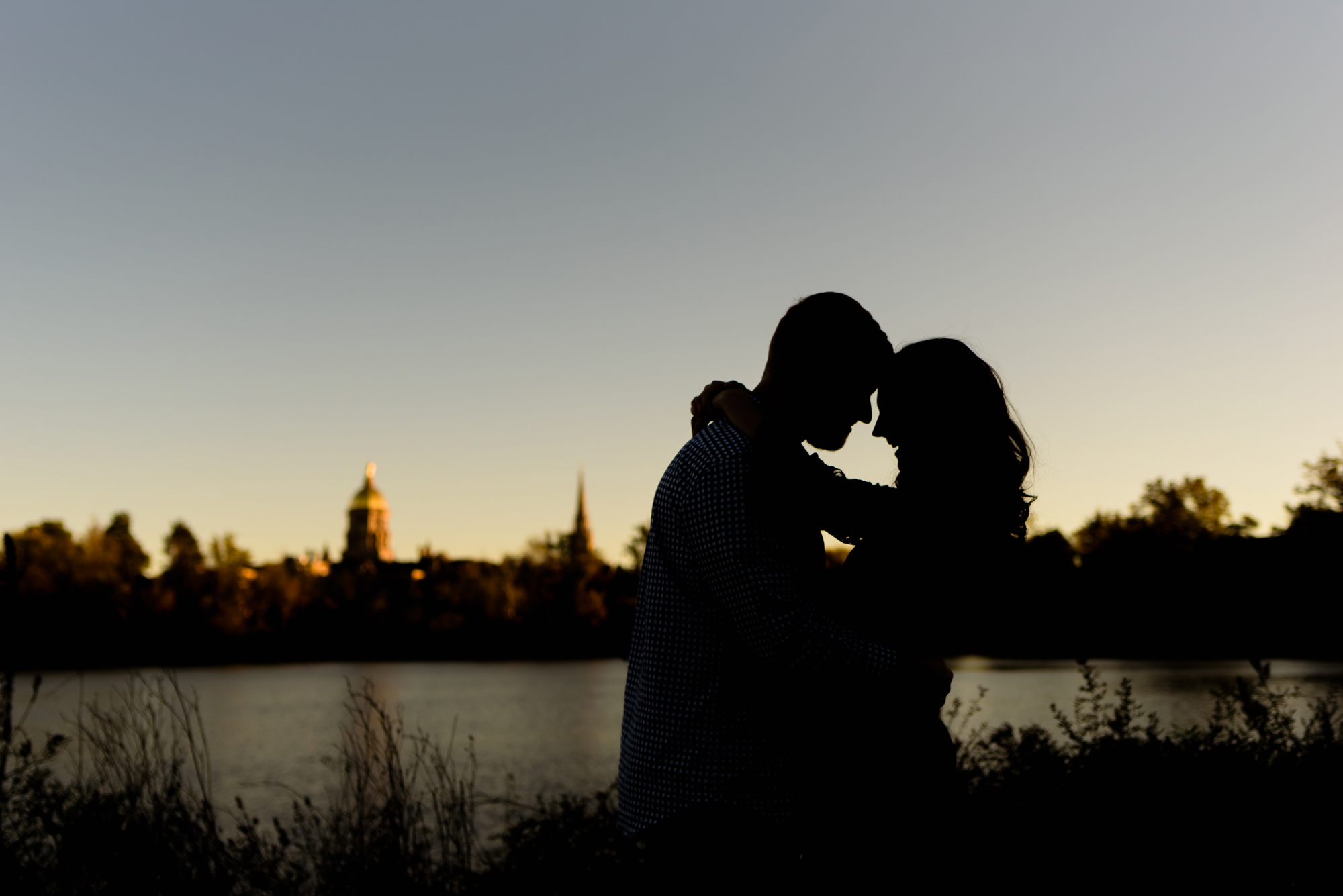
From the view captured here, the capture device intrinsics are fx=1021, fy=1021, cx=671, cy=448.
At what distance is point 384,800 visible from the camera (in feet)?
16.8

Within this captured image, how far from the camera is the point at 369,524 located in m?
157

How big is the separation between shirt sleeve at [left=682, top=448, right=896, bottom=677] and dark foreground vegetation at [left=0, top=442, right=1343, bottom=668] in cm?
445

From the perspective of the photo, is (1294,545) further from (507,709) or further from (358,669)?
(358,669)

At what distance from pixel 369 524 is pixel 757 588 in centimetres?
16234

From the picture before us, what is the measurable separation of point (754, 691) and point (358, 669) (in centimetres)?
5664

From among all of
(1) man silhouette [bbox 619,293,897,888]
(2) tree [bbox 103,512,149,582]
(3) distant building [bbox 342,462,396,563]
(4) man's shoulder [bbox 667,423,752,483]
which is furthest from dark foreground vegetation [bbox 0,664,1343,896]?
(3) distant building [bbox 342,462,396,563]

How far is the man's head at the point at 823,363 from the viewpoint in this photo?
1878 mm

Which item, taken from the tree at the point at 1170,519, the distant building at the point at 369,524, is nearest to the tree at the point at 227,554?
the tree at the point at 1170,519

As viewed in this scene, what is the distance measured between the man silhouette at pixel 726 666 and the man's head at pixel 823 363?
0.31ft

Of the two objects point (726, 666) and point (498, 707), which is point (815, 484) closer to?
point (726, 666)

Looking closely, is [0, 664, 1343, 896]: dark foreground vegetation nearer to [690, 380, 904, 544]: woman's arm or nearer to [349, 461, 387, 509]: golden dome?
[690, 380, 904, 544]: woman's arm

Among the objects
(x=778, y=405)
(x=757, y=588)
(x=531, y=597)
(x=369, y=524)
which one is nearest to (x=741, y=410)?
(x=778, y=405)

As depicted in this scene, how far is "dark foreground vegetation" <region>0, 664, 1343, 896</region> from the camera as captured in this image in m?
3.98

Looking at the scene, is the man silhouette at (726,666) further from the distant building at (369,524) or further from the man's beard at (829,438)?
the distant building at (369,524)
